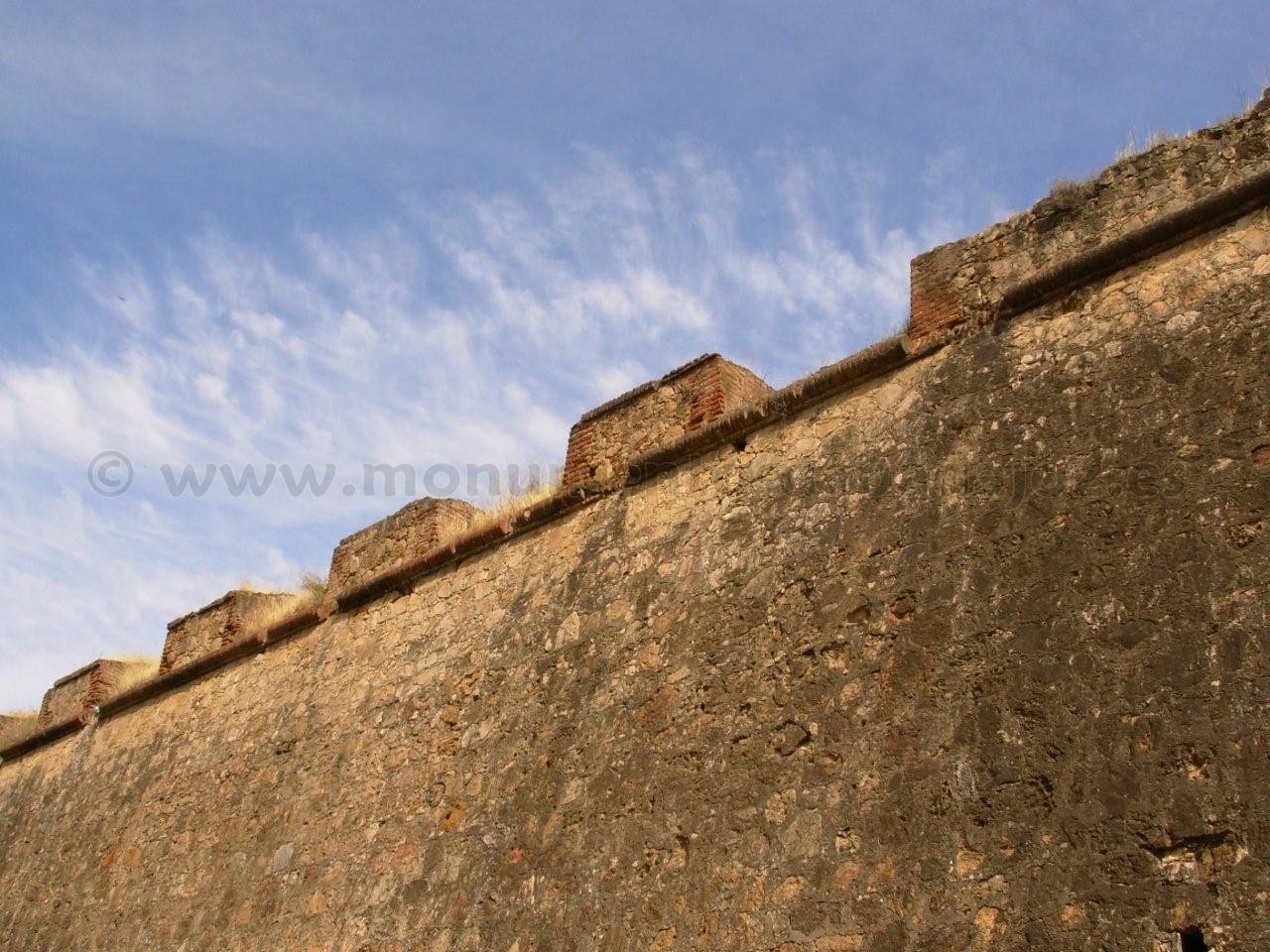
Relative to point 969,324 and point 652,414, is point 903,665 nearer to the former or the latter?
point 969,324

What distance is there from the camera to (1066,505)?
516 cm

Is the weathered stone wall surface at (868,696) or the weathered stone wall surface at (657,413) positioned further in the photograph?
the weathered stone wall surface at (657,413)

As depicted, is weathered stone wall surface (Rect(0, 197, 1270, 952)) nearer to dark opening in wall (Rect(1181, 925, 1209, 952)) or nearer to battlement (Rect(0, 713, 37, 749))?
dark opening in wall (Rect(1181, 925, 1209, 952))

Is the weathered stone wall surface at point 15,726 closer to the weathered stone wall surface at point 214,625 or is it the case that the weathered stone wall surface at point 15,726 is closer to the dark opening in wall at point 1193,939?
the weathered stone wall surface at point 214,625

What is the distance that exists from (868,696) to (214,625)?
6.51 m

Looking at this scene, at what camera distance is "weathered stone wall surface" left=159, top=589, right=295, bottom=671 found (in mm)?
10055

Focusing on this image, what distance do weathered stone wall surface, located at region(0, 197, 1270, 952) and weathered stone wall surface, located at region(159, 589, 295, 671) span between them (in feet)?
6.44

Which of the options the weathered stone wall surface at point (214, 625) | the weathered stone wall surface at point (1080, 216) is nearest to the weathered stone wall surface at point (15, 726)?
the weathered stone wall surface at point (214, 625)

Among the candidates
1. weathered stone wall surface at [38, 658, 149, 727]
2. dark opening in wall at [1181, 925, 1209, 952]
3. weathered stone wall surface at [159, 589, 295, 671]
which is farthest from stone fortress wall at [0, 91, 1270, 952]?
weathered stone wall surface at [38, 658, 149, 727]

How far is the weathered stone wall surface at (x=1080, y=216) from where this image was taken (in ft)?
18.1

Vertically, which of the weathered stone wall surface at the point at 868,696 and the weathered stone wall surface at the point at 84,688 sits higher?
the weathered stone wall surface at the point at 84,688

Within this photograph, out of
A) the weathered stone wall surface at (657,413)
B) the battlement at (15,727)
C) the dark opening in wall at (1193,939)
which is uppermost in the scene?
the weathered stone wall surface at (657,413)

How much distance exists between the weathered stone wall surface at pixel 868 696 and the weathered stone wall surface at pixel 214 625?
196 centimetres

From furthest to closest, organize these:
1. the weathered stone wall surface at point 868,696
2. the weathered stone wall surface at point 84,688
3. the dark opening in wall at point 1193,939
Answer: the weathered stone wall surface at point 84,688 < the weathered stone wall surface at point 868,696 < the dark opening in wall at point 1193,939
